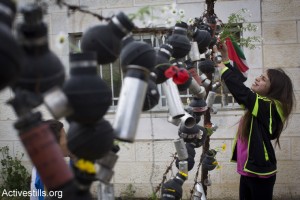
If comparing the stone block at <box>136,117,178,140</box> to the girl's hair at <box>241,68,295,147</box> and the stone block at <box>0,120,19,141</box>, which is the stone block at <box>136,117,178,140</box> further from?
the girl's hair at <box>241,68,295,147</box>

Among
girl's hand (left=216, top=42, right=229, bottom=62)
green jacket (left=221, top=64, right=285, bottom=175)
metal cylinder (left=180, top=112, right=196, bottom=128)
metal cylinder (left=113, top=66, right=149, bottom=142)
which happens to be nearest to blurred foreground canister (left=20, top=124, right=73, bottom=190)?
metal cylinder (left=113, top=66, right=149, bottom=142)

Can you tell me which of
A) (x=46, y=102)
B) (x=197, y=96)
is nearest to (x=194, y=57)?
(x=197, y=96)

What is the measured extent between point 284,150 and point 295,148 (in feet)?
0.39

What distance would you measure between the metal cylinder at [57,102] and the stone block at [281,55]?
4.01 m

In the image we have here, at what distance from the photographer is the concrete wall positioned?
4.64 metres

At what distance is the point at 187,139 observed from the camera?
2.14 meters

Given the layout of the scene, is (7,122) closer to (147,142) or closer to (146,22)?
(147,142)

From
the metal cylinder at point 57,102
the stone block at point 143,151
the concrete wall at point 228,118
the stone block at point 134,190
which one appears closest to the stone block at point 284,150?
the concrete wall at point 228,118

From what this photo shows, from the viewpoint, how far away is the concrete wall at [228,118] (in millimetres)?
4637

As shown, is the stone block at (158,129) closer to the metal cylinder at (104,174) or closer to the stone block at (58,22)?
the stone block at (58,22)

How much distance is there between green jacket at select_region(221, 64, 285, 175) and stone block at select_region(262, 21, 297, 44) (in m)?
1.75

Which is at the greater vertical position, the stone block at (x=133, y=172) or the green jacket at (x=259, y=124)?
the green jacket at (x=259, y=124)

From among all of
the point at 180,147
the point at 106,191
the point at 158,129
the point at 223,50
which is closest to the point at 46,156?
the point at 106,191

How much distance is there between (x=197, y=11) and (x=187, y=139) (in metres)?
2.83
